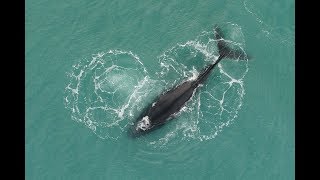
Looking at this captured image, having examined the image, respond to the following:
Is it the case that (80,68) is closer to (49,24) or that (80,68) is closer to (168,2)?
(49,24)

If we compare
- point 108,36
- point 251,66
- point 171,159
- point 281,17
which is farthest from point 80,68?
point 281,17

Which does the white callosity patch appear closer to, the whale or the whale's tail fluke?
the whale

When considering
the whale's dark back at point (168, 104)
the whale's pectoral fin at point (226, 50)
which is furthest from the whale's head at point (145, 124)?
the whale's pectoral fin at point (226, 50)

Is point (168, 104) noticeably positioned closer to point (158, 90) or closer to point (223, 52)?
point (158, 90)

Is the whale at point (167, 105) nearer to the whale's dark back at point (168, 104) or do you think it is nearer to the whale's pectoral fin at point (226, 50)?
the whale's dark back at point (168, 104)

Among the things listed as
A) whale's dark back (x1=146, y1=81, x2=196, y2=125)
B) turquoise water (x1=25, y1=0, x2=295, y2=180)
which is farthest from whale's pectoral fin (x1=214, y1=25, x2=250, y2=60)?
whale's dark back (x1=146, y1=81, x2=196, y2=125)

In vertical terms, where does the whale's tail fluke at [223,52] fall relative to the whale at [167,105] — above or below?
above
